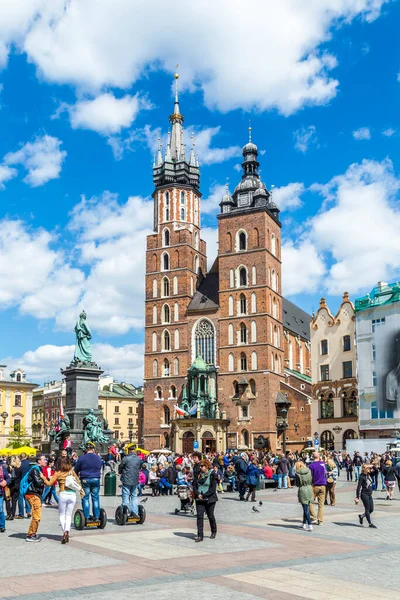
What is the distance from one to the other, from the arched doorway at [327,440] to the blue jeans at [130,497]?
41.7 metres

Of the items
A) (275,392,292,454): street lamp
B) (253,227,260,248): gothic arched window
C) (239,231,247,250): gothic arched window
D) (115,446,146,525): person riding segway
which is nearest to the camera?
(115,446,146,525): person riding segway

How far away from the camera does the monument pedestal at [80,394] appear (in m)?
34.7

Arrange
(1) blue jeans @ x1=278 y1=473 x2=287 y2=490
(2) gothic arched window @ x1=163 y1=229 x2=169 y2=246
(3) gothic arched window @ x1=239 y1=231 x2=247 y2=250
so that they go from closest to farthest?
(1) blue jeans @ x1=278 y1=473 x2=287 y2=490 → (3) gothic arched window @ x1=239 y1=231 x2=247 y2=250 → (2) gothic arched window @ x1=163 y1=229 x2=169 y2=246

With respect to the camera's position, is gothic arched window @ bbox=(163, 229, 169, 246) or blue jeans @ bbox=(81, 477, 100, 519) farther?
gothic arched window @ bbox=(163, 229, 169, 246)

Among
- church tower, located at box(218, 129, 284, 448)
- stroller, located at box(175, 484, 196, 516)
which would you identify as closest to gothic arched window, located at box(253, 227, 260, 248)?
church tower, located at box(218, 129, 284, 448)

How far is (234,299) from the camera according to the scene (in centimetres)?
6372

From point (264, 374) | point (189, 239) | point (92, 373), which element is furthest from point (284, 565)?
point (189, 239)

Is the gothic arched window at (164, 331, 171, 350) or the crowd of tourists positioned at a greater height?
the gothic arched window at (164, 331, 171, 350)

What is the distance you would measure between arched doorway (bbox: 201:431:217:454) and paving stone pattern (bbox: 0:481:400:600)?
43.2m

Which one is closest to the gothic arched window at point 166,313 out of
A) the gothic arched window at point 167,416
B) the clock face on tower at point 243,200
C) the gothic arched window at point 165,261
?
the gothic arched window at point 165,261

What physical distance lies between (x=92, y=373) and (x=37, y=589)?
27950mm

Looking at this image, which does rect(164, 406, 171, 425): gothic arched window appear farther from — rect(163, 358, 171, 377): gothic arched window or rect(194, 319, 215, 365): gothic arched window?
rect(194, 319, 215, 365): gothic arched window

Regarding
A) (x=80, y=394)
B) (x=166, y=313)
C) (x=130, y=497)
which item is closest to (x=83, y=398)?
(x=80, y=394)

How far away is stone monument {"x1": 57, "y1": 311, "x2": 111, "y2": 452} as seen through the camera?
3412cm
